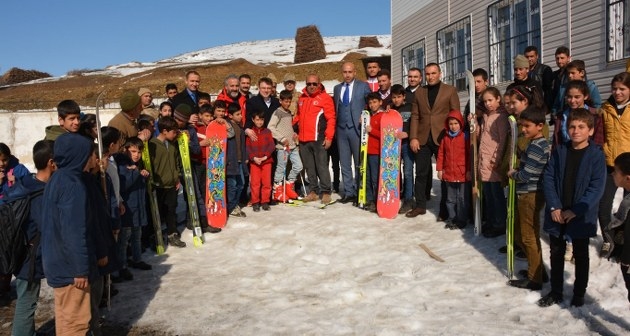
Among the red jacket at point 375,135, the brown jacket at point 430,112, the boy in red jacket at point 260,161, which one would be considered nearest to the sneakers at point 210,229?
the boy in red jacket at point 260,161

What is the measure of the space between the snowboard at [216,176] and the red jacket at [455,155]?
3347mm

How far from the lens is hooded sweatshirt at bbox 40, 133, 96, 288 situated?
3.24 metres

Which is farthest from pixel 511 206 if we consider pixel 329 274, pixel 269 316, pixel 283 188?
pixel 283 188

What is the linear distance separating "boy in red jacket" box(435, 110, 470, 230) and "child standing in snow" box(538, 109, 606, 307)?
222 cm

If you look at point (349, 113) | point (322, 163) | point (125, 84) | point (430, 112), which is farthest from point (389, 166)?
point (125, 84)

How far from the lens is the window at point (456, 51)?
13.9 meters

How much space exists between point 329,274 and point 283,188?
11.1 feet

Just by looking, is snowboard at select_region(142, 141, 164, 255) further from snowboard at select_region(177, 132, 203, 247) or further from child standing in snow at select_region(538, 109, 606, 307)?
child standing in snow at select_region(538, 109, 606, 307)

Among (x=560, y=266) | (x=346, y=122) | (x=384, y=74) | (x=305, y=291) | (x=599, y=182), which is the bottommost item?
(x=305, y=291)

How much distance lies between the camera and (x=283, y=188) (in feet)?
28.4

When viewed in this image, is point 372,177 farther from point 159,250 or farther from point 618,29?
point 618,29

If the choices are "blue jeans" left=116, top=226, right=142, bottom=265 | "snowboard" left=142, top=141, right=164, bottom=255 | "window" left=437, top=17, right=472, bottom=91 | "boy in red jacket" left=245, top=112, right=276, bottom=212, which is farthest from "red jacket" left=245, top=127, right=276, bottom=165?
"window" left=437, top=17, right=472, bottom=91

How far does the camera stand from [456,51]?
1465 cm

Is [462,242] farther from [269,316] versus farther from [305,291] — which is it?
[269,316]
